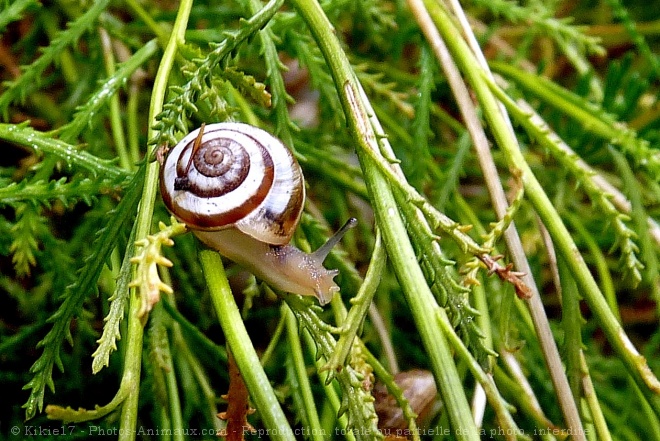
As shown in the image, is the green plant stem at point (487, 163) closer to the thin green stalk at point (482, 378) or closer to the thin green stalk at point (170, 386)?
the thin green stalk at point (482, 378)

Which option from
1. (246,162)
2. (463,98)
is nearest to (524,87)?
(463,98)

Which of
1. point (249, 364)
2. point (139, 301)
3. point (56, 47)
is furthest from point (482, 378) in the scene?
point (56, 47)

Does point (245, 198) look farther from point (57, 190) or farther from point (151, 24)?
point (151, 24)

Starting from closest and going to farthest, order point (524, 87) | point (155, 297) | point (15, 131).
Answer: point (155, 297) < point (15, 131) < point (524, 87)

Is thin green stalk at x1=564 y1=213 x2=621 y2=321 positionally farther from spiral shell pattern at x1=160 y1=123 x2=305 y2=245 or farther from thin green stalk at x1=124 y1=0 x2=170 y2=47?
thin green stalk at x1=124 y1=0 x2=170 y2=47

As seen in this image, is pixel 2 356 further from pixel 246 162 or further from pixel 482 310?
pixel 482 310

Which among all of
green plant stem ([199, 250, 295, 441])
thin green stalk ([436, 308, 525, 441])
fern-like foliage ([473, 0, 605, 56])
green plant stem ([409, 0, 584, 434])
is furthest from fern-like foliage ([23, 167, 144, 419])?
fern-like foliage ([473, 0, 605, 56])
